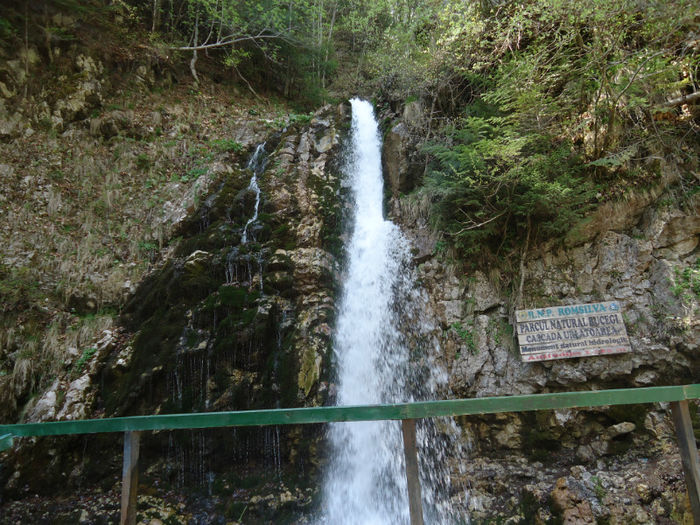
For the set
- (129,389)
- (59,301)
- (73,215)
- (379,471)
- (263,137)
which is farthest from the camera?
(263,137)

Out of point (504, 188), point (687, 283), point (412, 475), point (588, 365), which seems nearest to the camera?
point (412, 475)

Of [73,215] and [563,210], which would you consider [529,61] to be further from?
[73,215]

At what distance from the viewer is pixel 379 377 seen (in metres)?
5.86

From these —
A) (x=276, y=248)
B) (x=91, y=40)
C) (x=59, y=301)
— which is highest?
(x=91, y=40)

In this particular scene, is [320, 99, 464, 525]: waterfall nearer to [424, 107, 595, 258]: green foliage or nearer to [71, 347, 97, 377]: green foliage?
[424, 107, 595, 258]: green foliage

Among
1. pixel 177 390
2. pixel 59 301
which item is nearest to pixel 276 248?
pixel 177 390

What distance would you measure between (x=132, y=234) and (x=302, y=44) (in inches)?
385

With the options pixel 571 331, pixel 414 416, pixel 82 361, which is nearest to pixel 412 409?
pixel 414 416

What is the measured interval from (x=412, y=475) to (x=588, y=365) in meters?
4.54

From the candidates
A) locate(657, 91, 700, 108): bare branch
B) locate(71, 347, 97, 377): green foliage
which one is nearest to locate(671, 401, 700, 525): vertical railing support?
locate(657, 91, 700, 108): bare branch

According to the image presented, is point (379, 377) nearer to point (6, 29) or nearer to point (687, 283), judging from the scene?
point (687, 283)

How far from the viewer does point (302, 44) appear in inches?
524

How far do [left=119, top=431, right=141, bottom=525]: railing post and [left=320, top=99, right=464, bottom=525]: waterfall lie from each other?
3030 mm

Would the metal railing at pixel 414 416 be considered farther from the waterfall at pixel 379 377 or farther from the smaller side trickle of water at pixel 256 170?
the smaller side trickle of water at pixel 256 170
